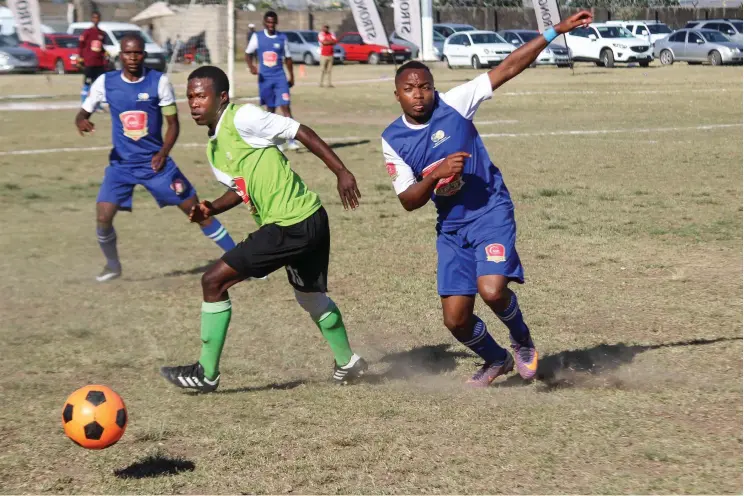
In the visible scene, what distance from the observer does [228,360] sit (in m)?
7.14

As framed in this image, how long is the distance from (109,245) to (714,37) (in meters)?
36.8

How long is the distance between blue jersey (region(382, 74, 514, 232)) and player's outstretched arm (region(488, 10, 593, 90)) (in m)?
0.08

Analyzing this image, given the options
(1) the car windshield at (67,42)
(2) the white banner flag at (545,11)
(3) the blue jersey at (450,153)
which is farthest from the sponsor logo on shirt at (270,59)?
(1) the car windshield at (67,42)

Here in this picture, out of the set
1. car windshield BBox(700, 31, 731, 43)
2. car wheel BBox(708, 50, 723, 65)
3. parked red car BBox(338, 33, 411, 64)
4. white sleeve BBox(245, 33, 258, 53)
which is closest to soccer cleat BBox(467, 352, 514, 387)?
white sleeve BBox(245, 33, 258, 53)

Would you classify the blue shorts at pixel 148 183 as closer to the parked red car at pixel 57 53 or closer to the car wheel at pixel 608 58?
the parked red car at pixel 57 53

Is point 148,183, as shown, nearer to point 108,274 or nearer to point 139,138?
point 139,138

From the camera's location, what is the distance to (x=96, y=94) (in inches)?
369

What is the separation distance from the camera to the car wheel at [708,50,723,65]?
4097 cm

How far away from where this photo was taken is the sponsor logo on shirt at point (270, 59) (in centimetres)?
1755

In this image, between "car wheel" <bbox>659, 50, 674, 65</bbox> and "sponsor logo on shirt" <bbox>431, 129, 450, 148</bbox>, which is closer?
"sponsor logo on shirt" <bbox>431, 129, 450, 148</bbox>

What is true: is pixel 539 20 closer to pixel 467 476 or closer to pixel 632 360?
pixel 632 360

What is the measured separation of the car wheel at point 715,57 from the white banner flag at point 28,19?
2516cm

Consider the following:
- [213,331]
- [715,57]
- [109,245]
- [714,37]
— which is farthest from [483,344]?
[714,37]

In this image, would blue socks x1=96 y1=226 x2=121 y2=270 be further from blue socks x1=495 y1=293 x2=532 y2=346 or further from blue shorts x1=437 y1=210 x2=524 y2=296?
blue socks x1=495 y1=293 x2=532 y2=346
